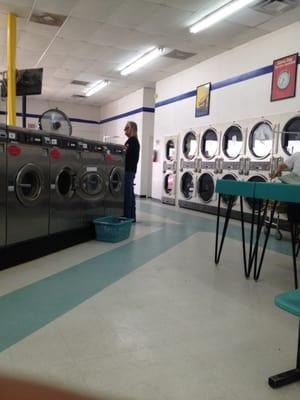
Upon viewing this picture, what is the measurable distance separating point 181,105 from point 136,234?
5.16 metres

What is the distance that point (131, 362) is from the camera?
Answer: 1721 mm

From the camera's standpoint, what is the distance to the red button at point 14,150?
120 inches

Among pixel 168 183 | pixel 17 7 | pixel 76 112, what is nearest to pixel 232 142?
pixel 168 183

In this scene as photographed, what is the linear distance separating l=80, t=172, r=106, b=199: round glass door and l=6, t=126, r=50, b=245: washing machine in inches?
27.9

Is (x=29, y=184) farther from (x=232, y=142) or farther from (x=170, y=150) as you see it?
(x=170, y=150)

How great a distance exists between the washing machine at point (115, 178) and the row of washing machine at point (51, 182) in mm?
13

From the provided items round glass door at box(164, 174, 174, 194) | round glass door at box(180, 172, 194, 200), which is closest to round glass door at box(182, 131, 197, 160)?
round glass door at box(180, 172, 194, 200)

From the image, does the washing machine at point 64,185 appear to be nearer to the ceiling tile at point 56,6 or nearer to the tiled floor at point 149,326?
the tiled floor at point 149,326

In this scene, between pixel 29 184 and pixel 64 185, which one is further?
pixel 64 185

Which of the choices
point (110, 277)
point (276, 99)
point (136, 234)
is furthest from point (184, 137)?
point (110, 277)

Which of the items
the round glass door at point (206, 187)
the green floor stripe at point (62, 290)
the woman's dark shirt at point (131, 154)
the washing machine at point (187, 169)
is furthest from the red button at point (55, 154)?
the washing machine at point (187, 169)

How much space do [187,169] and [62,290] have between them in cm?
628

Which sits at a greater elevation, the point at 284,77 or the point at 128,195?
the point at 284,77

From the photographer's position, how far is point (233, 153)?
707 centimetres
